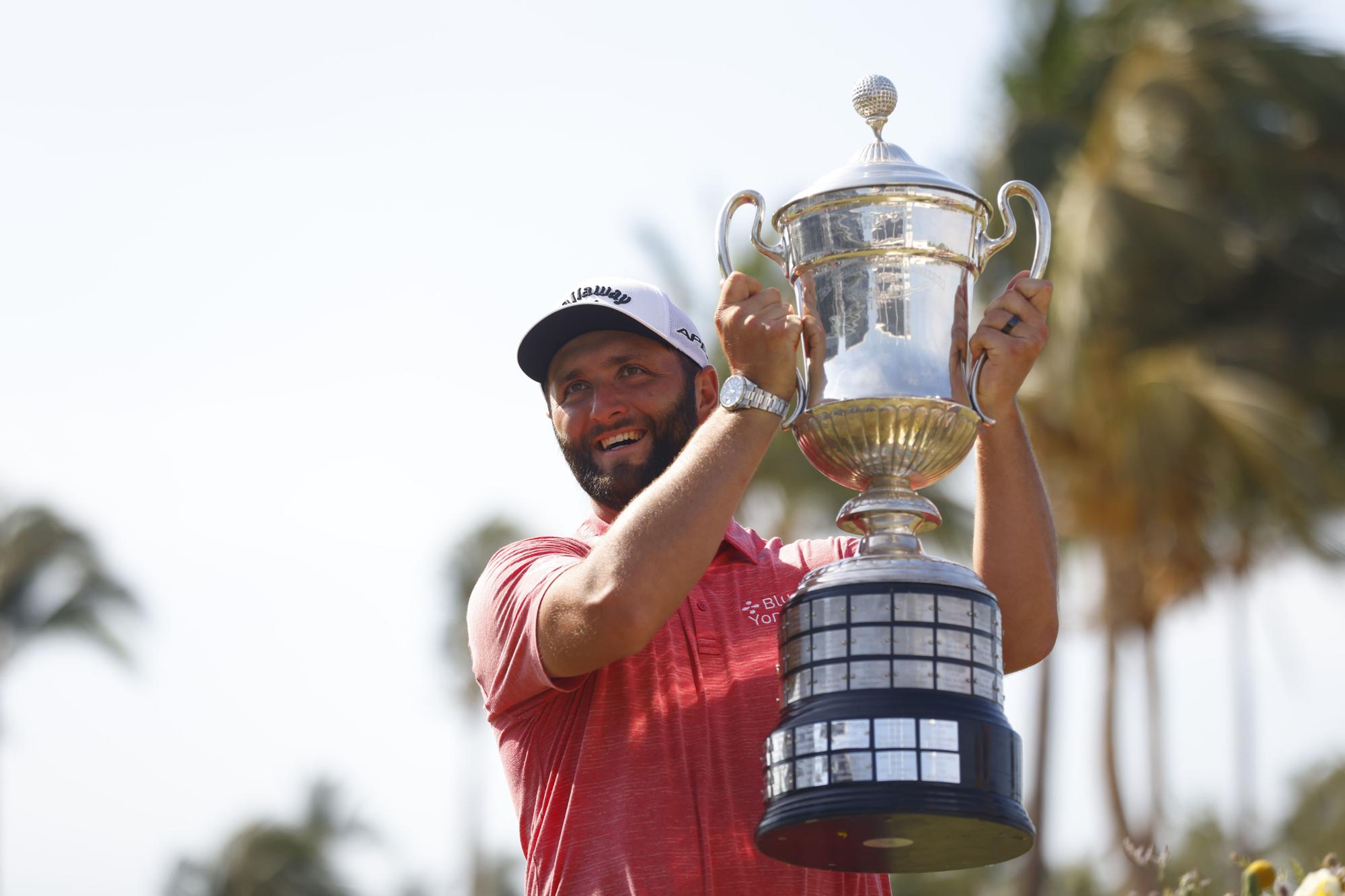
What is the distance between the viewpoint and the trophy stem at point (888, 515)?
3.98m

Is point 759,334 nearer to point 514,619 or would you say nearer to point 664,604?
point 664,604

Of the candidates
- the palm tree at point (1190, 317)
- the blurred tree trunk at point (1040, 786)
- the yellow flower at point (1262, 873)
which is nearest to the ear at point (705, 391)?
the yellow flower at point (1262, 873)

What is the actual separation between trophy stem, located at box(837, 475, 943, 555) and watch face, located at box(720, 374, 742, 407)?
0.31 m

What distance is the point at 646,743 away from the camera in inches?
164

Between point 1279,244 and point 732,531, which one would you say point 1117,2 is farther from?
point 732,531

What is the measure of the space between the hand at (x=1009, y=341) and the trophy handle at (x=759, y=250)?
36 centimetres

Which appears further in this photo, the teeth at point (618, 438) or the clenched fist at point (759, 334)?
the teeth at point (618, 438)

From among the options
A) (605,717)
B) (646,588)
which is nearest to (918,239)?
(646,588)

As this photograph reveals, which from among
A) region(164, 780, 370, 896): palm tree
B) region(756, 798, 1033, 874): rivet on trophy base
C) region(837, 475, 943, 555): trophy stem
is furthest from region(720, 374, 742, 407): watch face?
region(164, 780, 370, 896): palm tree

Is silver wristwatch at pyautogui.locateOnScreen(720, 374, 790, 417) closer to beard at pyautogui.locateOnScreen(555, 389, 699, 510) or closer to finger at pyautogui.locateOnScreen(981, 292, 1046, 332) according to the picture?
finger at pyautogui.locateOnScreen(981, 292, 1046, 332)

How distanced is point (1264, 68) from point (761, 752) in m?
17.4

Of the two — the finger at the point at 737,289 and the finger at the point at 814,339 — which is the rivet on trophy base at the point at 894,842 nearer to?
Answer: the finger at the point at 814,339

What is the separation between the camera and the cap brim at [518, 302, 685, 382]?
15.5ft

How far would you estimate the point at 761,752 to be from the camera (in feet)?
13.3
